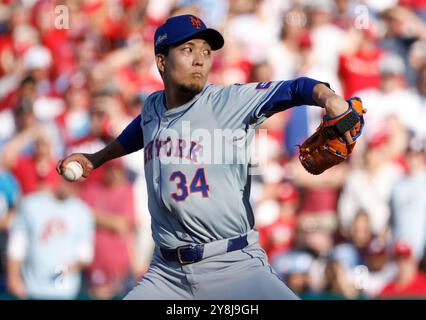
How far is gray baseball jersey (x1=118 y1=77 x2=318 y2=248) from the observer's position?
4715 mm

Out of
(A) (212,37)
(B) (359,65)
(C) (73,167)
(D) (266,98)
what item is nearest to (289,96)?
(D) (266,98)

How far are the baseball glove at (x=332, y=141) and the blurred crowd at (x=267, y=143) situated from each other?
3.37 meters

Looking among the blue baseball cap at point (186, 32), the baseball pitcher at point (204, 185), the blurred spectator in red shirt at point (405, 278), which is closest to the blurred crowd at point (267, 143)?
the blurred spectator in red shirt at point (405, 278)

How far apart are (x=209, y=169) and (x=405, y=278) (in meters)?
3.95

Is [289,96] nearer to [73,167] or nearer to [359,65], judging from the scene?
[73,167]

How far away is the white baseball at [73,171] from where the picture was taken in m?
5.12

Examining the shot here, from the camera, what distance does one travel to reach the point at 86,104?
29.9ft

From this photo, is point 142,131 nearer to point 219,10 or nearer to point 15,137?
point 15,137

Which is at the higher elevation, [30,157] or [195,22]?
[195,22]

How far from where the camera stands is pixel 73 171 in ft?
16.8

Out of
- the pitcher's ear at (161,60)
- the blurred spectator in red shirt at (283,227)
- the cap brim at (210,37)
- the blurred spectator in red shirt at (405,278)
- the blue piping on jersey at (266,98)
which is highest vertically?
the cap brim at (210,37)

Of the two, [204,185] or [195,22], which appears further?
[195,22]

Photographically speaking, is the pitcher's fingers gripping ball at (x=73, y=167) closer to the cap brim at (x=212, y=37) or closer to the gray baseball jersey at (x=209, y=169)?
the gray baseball jersey at (x=209, y=169)

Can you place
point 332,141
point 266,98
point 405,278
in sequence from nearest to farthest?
1. point 332,141
2. point 266,98
3. point 405,278
